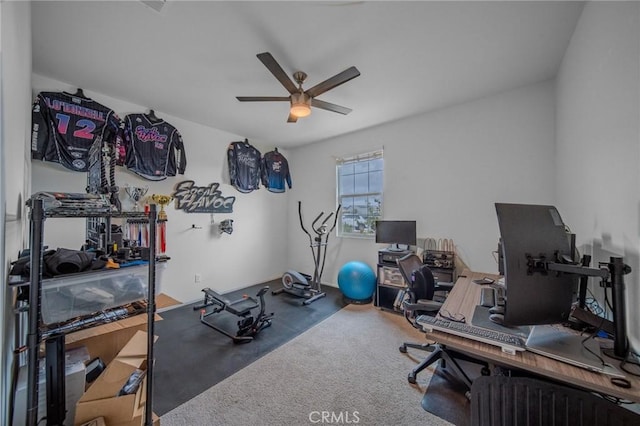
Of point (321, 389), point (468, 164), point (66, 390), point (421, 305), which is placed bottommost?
point (321, 389)

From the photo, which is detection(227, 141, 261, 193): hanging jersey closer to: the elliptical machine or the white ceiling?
the white ceiling

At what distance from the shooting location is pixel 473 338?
3.73ft

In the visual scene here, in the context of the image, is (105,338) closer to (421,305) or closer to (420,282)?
(421,305)

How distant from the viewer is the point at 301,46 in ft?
6.70

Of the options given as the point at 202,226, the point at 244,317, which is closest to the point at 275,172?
the point at 202,226

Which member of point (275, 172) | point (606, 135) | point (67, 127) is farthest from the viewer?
point (275, 172)

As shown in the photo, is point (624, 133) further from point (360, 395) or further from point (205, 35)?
point (205, 35)

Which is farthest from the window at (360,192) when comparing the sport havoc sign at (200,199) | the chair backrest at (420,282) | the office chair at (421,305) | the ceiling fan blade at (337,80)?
the sport havoc sign at (200,199)

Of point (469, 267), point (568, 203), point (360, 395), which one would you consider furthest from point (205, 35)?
point (469, 267)

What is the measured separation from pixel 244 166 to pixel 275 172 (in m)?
0.70

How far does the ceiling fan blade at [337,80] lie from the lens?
200cm

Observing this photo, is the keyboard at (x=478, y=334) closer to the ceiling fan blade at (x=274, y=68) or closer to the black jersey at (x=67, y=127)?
the ceiling fan blade at (x=274, y=68)

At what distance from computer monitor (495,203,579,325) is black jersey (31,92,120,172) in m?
3.33

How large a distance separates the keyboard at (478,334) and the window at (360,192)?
2797 millimetres
